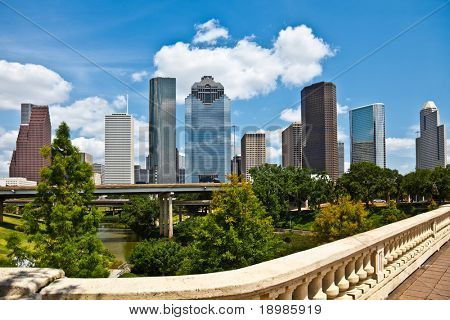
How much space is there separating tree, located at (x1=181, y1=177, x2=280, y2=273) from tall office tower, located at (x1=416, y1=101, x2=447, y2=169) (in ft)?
533

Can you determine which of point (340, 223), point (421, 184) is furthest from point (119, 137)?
point (340, 223)

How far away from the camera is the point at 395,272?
610 cm

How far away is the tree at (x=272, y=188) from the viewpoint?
5541 centimetres

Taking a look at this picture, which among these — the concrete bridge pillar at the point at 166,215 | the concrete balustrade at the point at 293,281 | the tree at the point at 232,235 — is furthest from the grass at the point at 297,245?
the concrete bridge pillar at the point at 166,215

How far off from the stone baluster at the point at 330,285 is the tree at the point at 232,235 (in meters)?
14.8

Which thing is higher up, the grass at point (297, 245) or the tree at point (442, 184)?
the tree at point (442, 184)

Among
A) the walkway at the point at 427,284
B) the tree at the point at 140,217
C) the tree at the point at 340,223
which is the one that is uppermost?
the walkway at the point at 427,284

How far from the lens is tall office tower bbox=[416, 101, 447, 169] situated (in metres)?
169

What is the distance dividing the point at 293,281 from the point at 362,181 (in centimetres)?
6633

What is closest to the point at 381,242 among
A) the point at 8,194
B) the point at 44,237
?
the point at 44,237

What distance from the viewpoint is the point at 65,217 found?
1311 cm

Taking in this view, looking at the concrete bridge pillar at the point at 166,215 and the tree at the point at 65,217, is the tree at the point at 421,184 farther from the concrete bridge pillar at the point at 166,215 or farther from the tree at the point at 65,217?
the tree at the point at 65,217

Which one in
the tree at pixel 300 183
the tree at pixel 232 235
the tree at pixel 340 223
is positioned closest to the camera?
the tree at pixel 232 235
